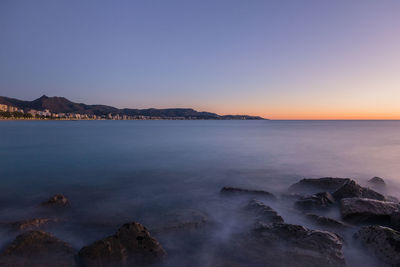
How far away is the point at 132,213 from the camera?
808 cm

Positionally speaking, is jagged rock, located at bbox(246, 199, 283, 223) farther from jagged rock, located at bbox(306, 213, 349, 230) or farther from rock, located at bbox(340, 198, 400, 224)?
rock, located at bbox(340, 198, 400, 224)

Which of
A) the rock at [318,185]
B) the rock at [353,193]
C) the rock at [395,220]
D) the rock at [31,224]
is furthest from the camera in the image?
the rock at [318,185]

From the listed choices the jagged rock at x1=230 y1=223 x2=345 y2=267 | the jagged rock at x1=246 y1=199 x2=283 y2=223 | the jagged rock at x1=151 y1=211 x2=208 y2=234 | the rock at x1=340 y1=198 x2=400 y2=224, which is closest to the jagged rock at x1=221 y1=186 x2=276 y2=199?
the jagged rock at x1=246 y1=199 x2=283 y2=223

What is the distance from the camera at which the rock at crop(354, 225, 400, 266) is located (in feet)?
16.7

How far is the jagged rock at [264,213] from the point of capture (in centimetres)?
697

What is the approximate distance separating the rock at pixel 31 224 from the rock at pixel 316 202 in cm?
848

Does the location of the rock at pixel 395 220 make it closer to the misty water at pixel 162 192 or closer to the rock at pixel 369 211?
the rock at pixel 369 211

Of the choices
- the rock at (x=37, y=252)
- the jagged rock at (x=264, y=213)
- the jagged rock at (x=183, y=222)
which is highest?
the jagged rock at (x=264, y=213)

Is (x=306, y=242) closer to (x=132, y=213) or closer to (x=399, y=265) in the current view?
(x=399, y=265)

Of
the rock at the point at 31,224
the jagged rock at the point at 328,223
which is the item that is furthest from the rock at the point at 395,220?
the rock at the point at 31,224

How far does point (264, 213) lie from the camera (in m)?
7.41

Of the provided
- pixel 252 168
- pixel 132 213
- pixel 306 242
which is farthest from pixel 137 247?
pixel 252 168

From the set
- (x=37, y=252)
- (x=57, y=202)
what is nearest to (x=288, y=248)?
(x=37, y=252)

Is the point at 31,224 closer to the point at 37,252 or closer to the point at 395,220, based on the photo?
the point at 37,252
